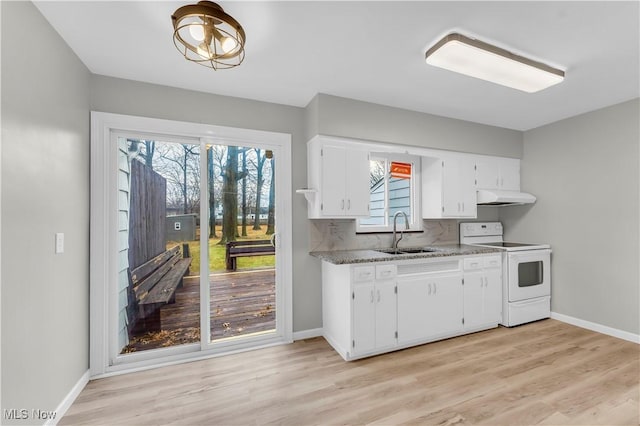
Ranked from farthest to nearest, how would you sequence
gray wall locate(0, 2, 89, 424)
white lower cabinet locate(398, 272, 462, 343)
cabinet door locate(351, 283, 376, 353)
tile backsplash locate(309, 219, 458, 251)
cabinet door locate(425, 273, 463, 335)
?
tile backsplash locate(309, 219, 458, 251), cabinet door locate(425, 273, 463, 335), white lower cabinet locate(398, 272, 462, 343), cabinet door locate(351, 283, 376, 353), gray wall locate(0, 2, 89, 424)

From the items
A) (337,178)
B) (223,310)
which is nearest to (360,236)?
(337,178)

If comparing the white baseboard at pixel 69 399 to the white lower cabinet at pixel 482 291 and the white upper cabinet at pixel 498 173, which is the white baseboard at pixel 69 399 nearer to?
the white lower cabinet at pixel 482 291

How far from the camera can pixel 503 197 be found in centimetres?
349

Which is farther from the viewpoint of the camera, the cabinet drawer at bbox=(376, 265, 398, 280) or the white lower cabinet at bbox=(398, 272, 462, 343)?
the white lower cabinet at bbox=(398, 272, 462, 343)

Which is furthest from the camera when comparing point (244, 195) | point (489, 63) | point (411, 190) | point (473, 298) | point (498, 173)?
point (498, 173)

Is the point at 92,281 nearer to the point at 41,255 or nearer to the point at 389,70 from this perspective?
the point at 41,255

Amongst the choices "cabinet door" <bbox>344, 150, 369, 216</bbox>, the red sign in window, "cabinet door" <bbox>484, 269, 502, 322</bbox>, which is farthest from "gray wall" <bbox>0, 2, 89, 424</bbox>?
"cabinet door" <bbox>484, 269, 502, 322</bbox>

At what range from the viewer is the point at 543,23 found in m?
1.76

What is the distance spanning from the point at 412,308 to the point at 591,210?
8.33ft

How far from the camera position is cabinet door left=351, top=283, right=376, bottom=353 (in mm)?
2518

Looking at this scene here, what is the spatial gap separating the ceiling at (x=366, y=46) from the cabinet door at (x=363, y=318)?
1.94m

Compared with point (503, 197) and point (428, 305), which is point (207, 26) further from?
point (503, 197)

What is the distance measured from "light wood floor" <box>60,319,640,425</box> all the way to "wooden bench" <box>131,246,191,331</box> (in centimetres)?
49

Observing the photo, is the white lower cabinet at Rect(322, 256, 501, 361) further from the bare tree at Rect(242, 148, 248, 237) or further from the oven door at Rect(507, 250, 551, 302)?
the bare tree at Rect(242, 148, 248, 237)
